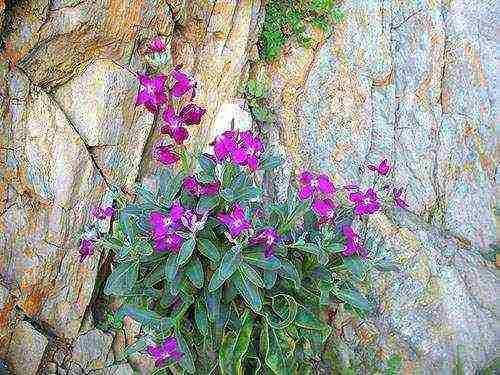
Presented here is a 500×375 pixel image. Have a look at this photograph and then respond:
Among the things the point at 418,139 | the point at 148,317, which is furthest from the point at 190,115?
the point at 418,139

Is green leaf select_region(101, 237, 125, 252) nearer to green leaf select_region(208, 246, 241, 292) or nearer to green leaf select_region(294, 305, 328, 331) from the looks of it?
green leaf select_region(208, 246, 241, 292)

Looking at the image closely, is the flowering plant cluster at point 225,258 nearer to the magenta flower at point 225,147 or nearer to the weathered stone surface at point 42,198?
the magenta flower at point 225,147

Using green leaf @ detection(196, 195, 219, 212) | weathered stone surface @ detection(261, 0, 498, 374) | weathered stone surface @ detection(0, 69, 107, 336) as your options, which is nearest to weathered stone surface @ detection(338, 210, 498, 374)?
weathered stone surface @ detection(261, 0, 498, 374)

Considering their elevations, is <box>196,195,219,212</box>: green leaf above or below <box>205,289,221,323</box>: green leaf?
above

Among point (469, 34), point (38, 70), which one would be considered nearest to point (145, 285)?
point (38, 70)

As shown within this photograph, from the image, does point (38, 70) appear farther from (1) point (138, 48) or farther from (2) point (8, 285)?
(2) point (8, 285)

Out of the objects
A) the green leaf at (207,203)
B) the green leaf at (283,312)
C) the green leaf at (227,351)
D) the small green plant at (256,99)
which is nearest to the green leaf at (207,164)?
the green leaf at (207,203)
